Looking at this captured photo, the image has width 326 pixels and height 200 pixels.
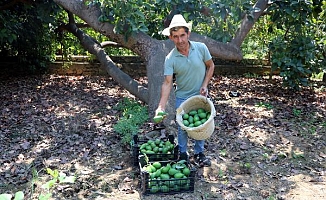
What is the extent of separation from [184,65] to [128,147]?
149 cm

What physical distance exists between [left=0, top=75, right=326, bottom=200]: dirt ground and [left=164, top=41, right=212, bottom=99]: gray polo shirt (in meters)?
0.96

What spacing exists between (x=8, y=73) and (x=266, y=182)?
721cm

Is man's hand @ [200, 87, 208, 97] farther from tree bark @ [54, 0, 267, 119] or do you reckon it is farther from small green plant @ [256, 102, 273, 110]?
small green plant @ [256, 102, 273, 110]

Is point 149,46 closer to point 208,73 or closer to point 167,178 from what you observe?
point 208,73

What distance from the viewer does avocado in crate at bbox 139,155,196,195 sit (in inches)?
124

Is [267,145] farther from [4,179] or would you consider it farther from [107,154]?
[4,179]

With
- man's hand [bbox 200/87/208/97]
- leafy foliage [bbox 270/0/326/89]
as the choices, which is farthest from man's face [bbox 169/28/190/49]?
leafy foliage [bbox 270/0/326/89]

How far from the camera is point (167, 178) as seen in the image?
3.15 metres

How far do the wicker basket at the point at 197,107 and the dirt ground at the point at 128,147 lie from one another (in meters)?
0.59

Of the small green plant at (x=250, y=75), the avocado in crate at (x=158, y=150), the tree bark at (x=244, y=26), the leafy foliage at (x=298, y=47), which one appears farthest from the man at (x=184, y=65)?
the small green plant at (x=250, y=75)

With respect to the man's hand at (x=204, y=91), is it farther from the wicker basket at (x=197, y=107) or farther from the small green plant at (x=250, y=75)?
the small green plant at (x=250, y=75)

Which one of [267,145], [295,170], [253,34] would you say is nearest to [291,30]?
[253,34]

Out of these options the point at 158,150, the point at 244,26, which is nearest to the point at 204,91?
the point at 158,150

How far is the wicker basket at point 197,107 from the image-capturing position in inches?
123
